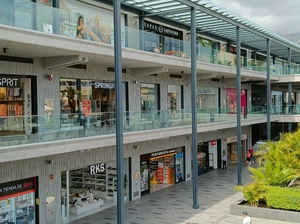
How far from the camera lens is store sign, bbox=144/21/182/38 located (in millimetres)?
21922

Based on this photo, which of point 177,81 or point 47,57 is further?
point 177,81

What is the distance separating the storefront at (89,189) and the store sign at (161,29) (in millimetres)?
7821

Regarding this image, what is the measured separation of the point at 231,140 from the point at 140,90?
1244cm

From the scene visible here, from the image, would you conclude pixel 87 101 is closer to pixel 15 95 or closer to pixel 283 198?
pixel 15 95

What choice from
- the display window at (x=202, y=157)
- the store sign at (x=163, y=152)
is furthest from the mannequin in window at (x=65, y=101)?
the display window at (x=202, y=157)

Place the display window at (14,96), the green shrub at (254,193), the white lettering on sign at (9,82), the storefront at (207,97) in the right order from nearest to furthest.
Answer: the white lettering on sign at (9,82) < the display window at (14,96) < the green shrub at (254,193) < the storefront at (207,97)

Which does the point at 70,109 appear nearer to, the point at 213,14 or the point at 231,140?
the point at 213,14

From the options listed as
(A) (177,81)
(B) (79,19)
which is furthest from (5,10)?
(A) (177,81)

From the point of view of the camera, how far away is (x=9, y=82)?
544 inches

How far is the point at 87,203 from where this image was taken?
1712 centimetres

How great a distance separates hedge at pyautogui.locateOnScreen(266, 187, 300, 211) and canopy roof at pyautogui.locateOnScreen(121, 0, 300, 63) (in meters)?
9.16

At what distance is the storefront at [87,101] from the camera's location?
13656mm

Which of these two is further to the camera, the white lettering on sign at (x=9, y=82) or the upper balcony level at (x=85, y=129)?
the white lettering on sign at (x=9, y=82)

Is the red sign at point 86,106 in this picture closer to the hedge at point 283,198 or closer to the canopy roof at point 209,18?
the canopy roof at point 209,18
